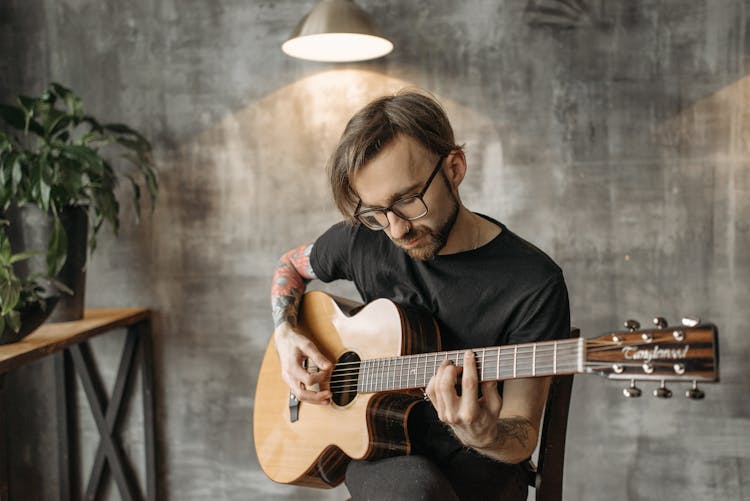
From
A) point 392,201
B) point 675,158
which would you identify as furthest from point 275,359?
point 675,158

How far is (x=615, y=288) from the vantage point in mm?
2252

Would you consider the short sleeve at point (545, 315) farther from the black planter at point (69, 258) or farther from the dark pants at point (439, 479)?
the black planter at point (69, 258)

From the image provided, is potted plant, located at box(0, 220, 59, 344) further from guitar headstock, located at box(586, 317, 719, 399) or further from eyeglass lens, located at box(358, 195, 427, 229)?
guitar headstock, located at box(586, 317, 719, 399)

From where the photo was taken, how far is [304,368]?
1.57 m

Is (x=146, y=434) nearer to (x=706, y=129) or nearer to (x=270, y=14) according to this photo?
(x=270, y=14)

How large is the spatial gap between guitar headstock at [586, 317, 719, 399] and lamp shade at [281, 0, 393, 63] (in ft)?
4.39

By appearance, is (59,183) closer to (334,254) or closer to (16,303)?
(16,303)

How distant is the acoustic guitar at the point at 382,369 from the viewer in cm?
92

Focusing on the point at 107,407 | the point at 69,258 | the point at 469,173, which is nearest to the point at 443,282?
the point at 469,173

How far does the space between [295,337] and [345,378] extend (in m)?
0.20

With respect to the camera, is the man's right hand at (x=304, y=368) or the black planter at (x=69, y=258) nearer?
the man's right hand at (x=304, y=368)

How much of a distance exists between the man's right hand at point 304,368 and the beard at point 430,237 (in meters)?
0.36

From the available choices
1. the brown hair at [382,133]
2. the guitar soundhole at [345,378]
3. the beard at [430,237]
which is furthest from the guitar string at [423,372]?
the brown hair at [382,133]

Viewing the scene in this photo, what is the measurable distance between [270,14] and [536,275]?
1565 millimetres
